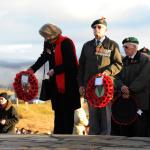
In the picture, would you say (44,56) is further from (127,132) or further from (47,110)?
(47,110)

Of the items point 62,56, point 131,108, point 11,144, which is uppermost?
point 62,56

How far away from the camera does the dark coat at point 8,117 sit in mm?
11133

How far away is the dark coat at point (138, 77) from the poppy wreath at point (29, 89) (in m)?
1.34

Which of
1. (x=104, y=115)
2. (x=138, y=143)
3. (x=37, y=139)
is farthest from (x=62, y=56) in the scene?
(x=138, y=143)

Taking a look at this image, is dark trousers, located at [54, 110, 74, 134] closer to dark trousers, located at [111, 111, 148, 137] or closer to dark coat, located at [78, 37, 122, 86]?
dark coat, located at [78, 37, 122, 86]

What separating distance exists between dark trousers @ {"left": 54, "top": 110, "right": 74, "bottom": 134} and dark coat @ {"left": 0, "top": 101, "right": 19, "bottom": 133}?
2638 mm

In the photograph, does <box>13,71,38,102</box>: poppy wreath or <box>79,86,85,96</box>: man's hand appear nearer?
<box>79,86,85,96</box>: man's hand

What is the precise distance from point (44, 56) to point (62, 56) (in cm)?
42

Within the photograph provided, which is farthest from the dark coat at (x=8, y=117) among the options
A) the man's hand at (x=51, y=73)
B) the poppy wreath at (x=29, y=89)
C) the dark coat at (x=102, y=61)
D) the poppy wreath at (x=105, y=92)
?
the poppy wreath at (x=105, y=92)

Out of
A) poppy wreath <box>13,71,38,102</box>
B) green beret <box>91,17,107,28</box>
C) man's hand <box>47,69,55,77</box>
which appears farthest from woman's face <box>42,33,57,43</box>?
poppy wreath <box>13,71,38,102</box>

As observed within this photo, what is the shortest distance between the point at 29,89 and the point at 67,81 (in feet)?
2.56

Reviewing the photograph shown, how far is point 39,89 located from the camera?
9.14 m

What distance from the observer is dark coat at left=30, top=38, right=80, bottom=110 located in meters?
8.52

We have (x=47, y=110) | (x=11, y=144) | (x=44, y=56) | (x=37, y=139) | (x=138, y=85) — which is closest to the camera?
(x=11, y=144)
